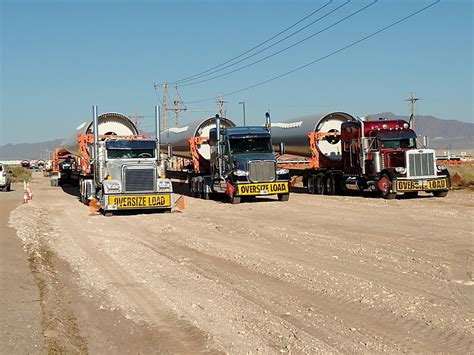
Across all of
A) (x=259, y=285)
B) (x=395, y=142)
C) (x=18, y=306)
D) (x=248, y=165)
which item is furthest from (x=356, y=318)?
(x=395, y=142)

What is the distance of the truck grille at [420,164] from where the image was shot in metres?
25.2

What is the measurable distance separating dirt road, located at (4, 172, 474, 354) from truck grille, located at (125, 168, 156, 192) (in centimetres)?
360

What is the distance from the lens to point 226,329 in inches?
273

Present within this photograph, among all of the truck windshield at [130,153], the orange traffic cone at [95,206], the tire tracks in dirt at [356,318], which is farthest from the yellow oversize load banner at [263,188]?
the tire tracks in dirt at [356,318]

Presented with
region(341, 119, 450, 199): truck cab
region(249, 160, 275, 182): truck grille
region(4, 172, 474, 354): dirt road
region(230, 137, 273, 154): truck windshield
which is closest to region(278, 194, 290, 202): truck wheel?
region(249, 160, 275, 182): truck grille

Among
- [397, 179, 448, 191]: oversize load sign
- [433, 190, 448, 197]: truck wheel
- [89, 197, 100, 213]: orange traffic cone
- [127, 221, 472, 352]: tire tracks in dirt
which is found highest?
[397, 179, 448, 191]: oversize load sign

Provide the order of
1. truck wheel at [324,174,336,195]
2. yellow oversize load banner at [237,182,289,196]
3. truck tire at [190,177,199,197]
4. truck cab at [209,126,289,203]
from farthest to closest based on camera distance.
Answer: truck tire at [190,177,199,197]
truck wheel at [324,174,336,195]
truck cab at [209,126,289,203]
yellow oversize load banner at [237,182,289,196]

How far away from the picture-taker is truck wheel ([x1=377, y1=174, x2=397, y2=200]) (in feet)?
82.8

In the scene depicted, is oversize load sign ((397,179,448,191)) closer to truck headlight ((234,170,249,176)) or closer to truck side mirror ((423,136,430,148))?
truck side mirror ((423,136,430,148))

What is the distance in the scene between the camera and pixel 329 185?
3031cm

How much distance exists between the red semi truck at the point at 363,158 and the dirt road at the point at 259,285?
7.64 metres

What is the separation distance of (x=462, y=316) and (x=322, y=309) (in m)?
1.52

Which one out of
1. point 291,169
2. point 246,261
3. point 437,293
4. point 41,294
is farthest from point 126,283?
point 291,169

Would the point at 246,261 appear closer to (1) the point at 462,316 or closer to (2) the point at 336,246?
(2) the point at 336,246
